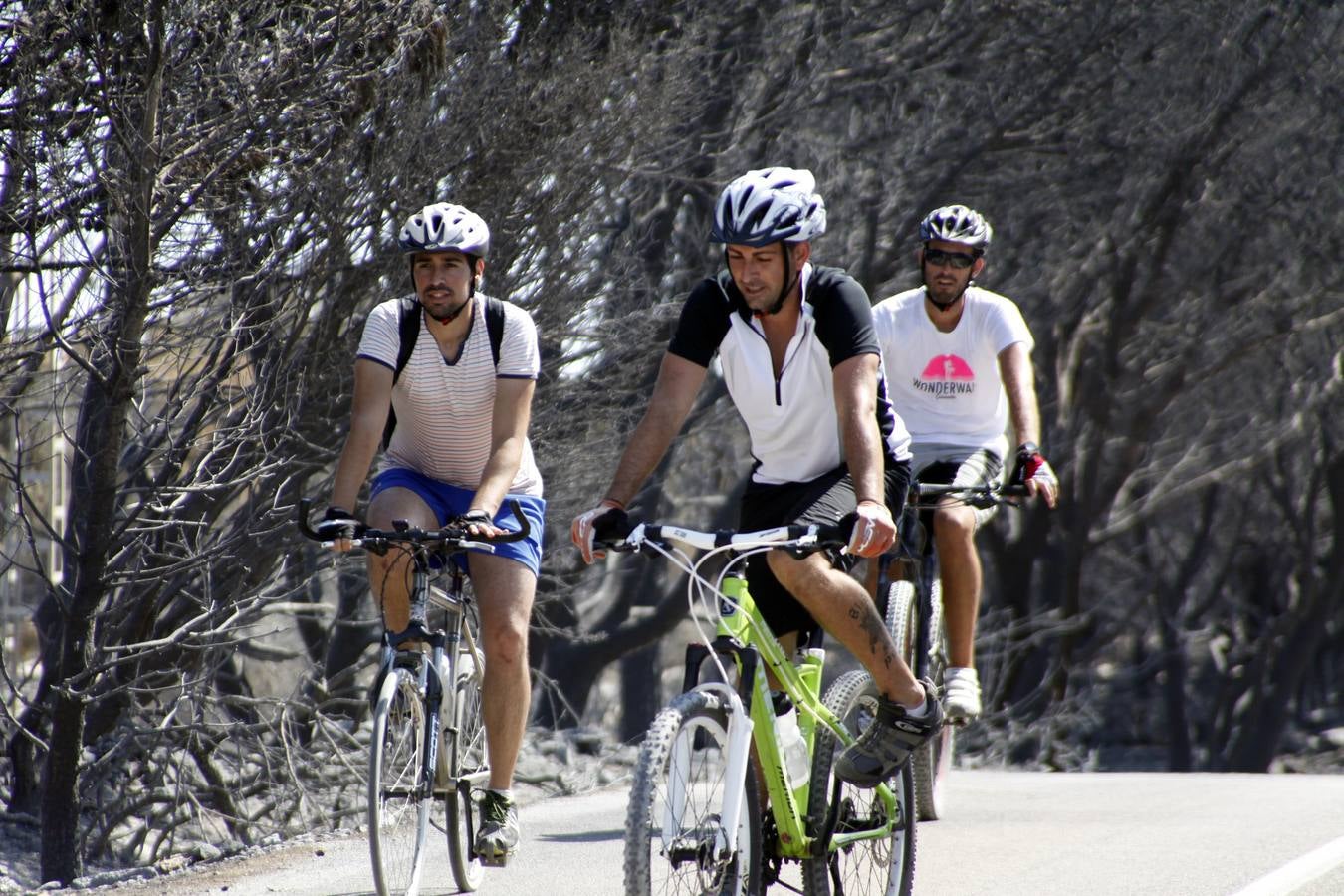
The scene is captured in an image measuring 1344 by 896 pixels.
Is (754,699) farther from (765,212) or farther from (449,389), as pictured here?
(449,389)

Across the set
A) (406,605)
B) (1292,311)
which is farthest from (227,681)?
(1292,311)

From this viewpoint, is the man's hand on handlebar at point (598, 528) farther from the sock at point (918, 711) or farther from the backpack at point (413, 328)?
the backpack at point (413, 328)

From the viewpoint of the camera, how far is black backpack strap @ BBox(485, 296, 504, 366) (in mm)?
5387

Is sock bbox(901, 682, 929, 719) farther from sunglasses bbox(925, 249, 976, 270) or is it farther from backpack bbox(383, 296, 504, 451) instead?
sunglasses bbox(925, 249, 976, 270)

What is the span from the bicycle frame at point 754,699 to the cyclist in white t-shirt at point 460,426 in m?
1.02

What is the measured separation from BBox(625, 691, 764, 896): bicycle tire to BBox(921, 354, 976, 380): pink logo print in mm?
3015

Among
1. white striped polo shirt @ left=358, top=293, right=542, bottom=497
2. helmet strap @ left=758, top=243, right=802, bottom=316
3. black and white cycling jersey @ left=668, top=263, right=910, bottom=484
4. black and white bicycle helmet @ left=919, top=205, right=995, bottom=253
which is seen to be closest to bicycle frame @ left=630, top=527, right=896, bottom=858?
A: black and white cycling jersey @ left=668, top=263, right=910, bottom=484

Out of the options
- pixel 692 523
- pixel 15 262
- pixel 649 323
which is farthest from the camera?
pixel 692 523

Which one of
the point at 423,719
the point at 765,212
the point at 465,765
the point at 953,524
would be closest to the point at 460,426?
the point at 423,719

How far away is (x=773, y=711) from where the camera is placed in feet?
14.5

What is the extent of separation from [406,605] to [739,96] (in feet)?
25.1

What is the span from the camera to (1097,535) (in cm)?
2125

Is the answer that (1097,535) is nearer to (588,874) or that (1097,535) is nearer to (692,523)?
(692,523)

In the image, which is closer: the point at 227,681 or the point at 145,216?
the point at 145,216
